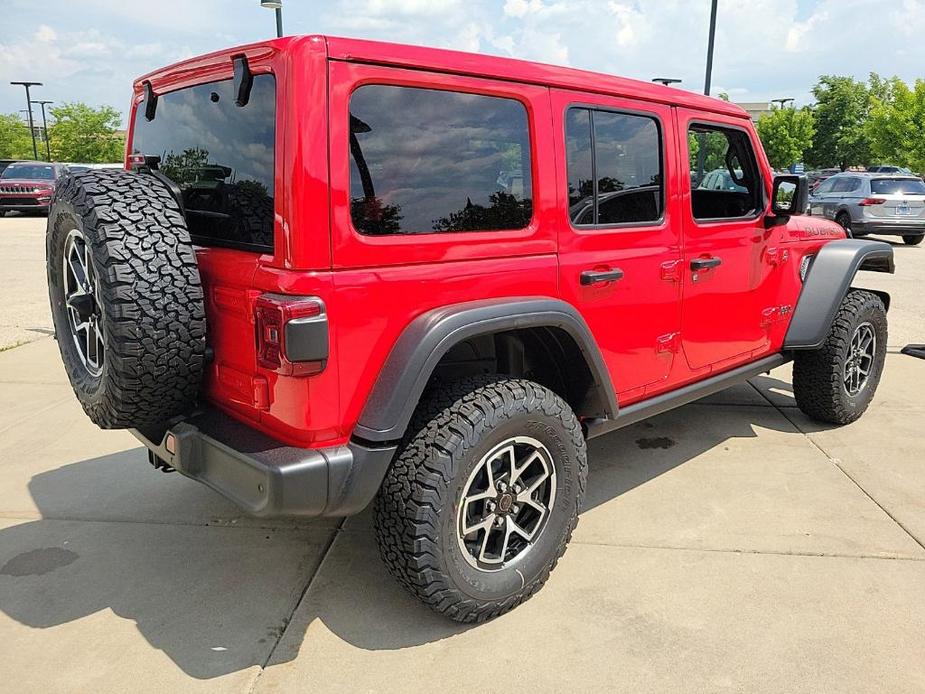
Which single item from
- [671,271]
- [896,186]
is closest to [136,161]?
[671,271]

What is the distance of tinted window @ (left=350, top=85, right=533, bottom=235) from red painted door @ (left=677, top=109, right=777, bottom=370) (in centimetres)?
110

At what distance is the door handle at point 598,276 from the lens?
286cm

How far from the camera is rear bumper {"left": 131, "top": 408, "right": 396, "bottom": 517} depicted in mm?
2201

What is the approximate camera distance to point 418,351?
2293 millimetres

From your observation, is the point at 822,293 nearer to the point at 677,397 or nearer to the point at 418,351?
the point at 677,397

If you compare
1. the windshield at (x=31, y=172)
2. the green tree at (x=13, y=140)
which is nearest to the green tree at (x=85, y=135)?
the green tree at (x=13, y=140)

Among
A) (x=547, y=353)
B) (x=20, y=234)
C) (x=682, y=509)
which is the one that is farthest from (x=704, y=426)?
(x=20, y=234)

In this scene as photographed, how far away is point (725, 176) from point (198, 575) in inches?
131

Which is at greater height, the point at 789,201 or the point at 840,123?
the point at 840,123

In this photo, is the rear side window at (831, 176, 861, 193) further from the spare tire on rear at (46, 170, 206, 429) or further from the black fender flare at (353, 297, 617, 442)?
the spare tire on rear at (46, 170, 206, 429)

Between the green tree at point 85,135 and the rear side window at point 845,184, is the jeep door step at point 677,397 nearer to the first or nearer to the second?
the rear side window at point 845,184

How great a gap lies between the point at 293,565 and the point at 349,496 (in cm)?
93

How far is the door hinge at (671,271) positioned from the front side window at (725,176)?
51cm

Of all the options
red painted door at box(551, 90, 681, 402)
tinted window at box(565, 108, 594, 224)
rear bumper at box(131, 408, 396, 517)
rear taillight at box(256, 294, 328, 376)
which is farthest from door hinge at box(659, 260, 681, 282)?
rear taillight at box(256, 294, 328, 376)
